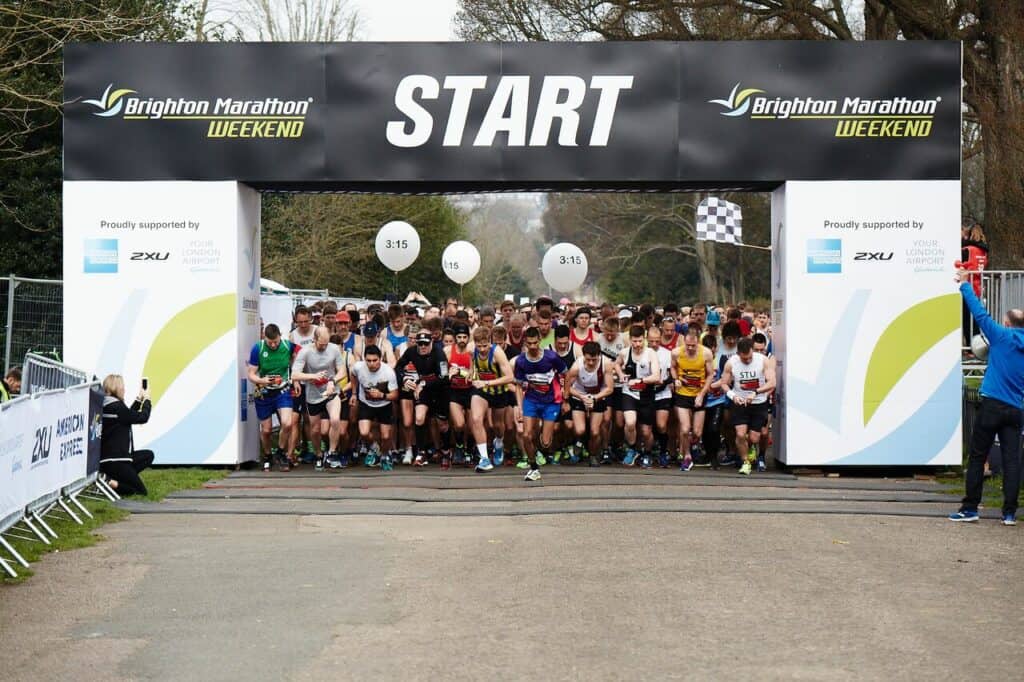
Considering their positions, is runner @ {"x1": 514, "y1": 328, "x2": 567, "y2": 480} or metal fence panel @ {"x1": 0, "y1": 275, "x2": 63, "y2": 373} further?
metal fence panel @ {"x1": 0, "y1": 275, "x2": 63, "y2": 373}

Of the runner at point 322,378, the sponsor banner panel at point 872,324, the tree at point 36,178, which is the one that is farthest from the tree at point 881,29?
the runner at point 322,378

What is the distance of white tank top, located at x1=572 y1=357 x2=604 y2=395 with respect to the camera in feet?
53.7

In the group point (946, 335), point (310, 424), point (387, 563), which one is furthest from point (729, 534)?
point (310, 424)

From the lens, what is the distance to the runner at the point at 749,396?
51.9 ft

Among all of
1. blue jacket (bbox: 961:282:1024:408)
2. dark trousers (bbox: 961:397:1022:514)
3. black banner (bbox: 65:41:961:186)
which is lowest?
dark trousers (bbox: 961:397:1022:514)

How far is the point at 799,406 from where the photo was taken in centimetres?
1577

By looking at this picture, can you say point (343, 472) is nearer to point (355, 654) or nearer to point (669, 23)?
point (355, 654)

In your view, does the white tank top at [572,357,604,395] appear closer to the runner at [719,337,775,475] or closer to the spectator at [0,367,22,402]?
the runner at [719,337,775,475]

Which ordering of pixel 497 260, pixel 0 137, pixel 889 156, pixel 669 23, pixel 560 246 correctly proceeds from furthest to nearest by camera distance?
pixel 497 260
pixel 560 246
pixel 669 23
pixel 0 137
pixel 889 156

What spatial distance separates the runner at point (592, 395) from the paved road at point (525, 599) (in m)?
3.56

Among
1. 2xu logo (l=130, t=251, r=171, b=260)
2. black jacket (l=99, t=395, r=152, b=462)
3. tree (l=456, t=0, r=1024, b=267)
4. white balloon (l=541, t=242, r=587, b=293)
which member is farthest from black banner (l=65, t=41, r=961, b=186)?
white balloon (l=541, t=242, r=587, b=293)

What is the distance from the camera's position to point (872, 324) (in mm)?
15742

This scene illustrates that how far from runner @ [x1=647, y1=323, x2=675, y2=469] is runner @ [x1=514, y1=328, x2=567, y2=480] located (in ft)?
4.36

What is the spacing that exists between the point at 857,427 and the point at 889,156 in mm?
3226
